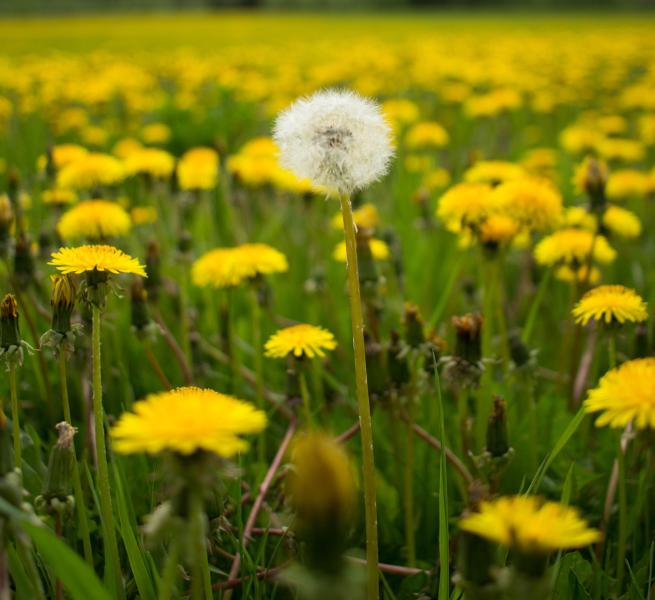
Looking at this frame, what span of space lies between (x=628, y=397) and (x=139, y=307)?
98 centimetres

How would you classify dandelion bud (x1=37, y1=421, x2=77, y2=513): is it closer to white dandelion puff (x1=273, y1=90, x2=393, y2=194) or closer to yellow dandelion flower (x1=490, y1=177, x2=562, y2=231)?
white dandelion puff (x1=273, y1=90, x2=393, y2=194)

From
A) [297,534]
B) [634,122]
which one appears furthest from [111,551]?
[634,122]

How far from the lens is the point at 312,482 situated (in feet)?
1.43

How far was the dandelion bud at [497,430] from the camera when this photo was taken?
996mm

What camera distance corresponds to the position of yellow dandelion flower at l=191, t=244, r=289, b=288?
1.43 meters

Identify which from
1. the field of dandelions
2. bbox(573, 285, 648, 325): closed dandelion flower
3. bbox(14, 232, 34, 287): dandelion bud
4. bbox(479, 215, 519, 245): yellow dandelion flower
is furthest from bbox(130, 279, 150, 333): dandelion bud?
bbox(573, 285, 648, 325): closed dandelion flower

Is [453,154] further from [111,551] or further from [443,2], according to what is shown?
[443,2]

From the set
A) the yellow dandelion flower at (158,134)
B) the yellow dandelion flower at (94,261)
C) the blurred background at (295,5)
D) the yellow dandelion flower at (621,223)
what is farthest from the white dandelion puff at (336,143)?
the blurred background at (295,5)

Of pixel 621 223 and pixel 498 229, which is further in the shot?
pixel 621 223

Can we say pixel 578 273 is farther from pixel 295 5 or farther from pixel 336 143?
pixel 295 5

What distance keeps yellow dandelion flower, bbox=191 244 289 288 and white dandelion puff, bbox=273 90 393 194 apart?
23.7 inches

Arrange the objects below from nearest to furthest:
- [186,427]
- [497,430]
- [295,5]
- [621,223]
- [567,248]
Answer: [186,427] → [497,430] → [567,248] → [621,223] → [295,5]

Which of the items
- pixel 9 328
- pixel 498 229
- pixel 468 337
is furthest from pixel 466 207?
pixel 9 328

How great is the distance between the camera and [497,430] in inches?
40.0
